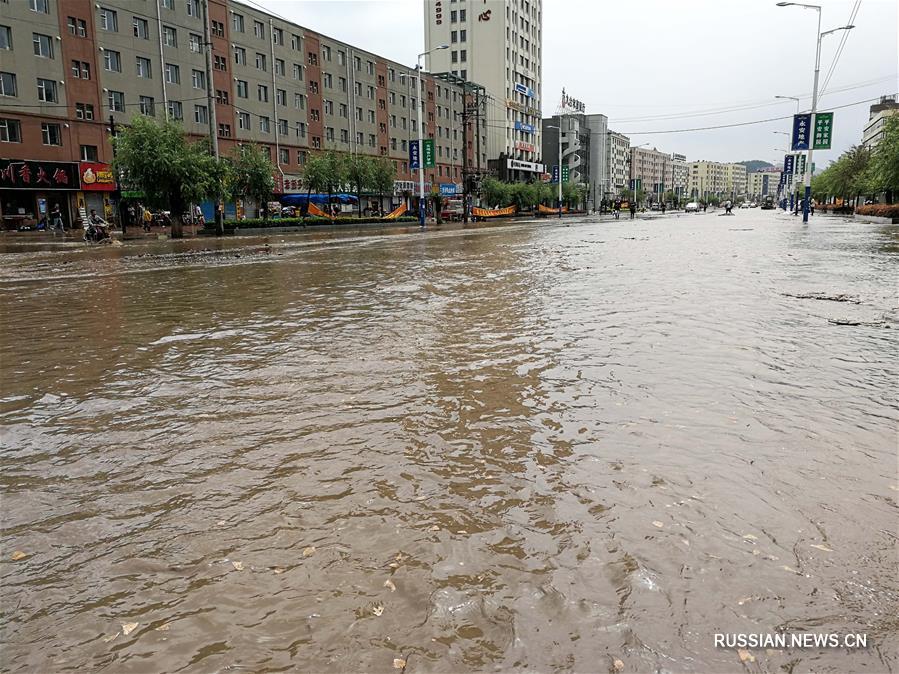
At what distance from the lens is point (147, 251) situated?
28.6m

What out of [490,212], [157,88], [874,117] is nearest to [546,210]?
[490,212]

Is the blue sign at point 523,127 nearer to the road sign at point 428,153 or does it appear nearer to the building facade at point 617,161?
the building facade at point 617,161

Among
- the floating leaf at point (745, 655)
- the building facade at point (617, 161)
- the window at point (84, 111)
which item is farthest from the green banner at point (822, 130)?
the building facade at point (617, 161)

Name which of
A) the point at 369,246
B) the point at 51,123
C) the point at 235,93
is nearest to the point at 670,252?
the point at 369,246

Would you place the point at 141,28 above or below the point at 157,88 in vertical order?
above

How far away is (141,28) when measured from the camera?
50.8 metres

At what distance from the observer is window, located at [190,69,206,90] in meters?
54.8

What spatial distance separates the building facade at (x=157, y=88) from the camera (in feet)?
144

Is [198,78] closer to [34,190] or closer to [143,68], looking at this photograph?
[143,68]

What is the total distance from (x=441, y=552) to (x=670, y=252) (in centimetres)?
2398

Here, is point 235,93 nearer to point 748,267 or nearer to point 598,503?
point 748,267

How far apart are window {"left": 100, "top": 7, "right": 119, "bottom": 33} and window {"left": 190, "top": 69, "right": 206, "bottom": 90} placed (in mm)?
6901

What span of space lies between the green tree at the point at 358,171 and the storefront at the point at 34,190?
21.4 meters

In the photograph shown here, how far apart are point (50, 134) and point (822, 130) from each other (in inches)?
2285
